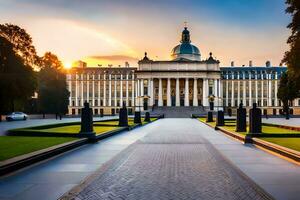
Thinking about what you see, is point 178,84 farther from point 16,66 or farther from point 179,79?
point 16,66

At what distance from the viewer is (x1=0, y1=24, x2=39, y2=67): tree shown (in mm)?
55938

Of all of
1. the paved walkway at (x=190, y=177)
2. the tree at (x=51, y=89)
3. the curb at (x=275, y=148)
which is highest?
the tree at (x=51, y=89)

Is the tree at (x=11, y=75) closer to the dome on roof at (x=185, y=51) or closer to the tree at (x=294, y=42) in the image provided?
→ the tree at (x=294, y=42)

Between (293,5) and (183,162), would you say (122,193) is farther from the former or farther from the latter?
(293,5)

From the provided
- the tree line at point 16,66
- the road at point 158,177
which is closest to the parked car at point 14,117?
the tree line at point 16,66

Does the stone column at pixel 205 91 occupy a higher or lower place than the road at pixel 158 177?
higher

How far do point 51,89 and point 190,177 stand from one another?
7601 centimetres

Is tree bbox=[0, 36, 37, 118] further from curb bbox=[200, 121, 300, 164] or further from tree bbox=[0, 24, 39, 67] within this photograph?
curb bbox=[200, 121, 300, 164]

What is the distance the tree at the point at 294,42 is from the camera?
3600 cm

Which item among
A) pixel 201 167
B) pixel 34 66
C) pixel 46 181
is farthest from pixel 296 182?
pixel 34 66

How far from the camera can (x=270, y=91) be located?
141375mm

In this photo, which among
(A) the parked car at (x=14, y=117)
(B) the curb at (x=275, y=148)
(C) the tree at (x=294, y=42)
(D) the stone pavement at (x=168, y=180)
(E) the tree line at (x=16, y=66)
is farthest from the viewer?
(A) the parked car at (x=14, y=117)

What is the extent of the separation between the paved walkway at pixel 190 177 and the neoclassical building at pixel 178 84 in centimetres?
11331

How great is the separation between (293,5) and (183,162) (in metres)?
29.5
